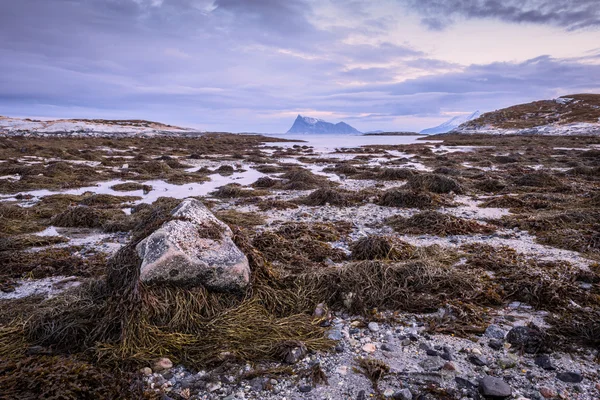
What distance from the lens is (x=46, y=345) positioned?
3.02 metres

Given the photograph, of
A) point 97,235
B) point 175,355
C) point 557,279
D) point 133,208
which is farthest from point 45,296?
point 557,279

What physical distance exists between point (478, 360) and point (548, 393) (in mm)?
497

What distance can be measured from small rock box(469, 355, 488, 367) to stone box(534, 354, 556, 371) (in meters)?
0.39

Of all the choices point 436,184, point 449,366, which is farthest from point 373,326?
point 436,184

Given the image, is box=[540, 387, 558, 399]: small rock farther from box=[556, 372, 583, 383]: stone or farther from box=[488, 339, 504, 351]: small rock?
box=[488, 339, 504, 351]: small rock

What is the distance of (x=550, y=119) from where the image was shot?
6088cm

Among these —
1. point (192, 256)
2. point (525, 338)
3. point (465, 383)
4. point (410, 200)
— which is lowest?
point (465, 383)

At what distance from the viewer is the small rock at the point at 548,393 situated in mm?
2434

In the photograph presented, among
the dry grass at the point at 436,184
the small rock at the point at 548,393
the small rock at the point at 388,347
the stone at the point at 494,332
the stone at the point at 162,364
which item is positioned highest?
the dry grass at the point at 436,184

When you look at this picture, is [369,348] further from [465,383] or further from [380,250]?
[380,250]

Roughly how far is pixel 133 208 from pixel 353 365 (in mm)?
7833

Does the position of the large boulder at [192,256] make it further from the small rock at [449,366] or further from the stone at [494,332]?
the stone at [494,332]

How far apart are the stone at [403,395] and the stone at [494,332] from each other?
1.25 meters

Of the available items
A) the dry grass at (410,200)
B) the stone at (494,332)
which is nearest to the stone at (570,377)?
the stone at (494,332)
